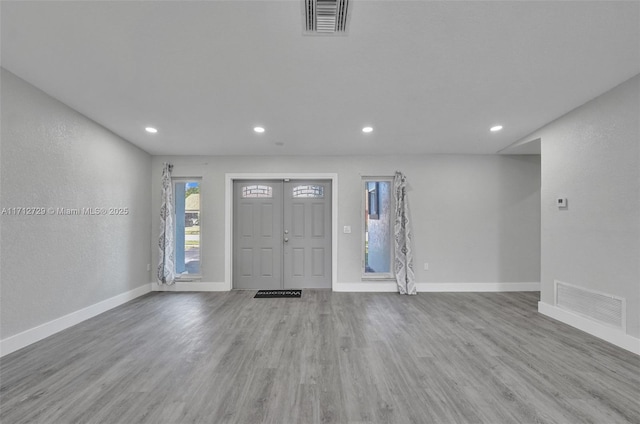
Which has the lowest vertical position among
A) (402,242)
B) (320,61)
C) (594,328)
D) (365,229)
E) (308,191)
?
(594,328)

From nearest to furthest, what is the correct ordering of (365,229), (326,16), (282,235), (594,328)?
(326,16), (594,328), (365,229), (282,235)

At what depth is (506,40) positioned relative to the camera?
2047 millimetres

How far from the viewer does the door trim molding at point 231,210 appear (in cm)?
491

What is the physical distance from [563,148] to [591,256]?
141 cm

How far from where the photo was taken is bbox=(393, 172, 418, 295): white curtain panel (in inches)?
186

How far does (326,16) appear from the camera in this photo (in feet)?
5.97

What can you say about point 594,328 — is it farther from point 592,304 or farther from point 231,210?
point 231,210

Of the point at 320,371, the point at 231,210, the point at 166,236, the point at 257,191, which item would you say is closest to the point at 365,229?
the point at 257,191

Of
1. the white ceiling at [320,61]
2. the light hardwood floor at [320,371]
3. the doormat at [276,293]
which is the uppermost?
the white ceiling at [320,61]

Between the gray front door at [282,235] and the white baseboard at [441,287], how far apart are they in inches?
19.5

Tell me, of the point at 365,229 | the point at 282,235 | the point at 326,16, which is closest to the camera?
the point at 326,16

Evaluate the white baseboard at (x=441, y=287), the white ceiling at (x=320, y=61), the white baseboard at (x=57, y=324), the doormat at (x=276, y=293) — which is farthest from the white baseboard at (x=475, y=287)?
the white baseboard at (x=57, y=324)

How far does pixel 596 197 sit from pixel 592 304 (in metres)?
1.24

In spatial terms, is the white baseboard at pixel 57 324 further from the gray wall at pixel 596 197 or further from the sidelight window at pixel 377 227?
the gray wall at pixel 596 197
